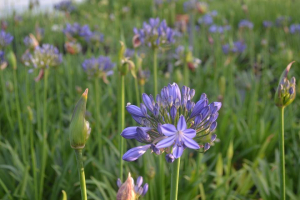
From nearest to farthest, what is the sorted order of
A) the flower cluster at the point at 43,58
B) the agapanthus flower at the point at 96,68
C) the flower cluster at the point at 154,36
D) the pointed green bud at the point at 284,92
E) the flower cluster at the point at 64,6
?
1. the pointed green bud at the point at 284,92
2. the flower cluster at the point at 154,36
3. the flower cluster at the point at 43,58
4. the agapanthus flower at the point at 96,68
5. the flower cluster at the point at 64,6

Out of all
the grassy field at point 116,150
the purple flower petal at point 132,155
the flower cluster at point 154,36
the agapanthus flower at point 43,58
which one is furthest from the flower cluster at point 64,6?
the purple flower petal at point 132,155

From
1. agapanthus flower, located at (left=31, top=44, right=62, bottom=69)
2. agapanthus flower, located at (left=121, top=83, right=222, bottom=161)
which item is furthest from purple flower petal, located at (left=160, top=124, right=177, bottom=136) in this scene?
agapanthus flower, located at (left=31, top=44, right=62, bottom=69)

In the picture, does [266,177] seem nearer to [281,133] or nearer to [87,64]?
[281,133]

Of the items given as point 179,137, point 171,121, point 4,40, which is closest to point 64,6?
point 4,40

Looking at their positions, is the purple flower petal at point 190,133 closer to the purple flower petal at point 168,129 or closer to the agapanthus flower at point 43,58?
the purple flower petal at point 168,129

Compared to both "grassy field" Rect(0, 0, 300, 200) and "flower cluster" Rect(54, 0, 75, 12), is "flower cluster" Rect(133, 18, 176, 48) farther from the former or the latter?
Answer: "flower cluster" Rect(54, 0, 75, 12)

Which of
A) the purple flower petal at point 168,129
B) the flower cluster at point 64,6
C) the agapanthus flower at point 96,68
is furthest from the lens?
the flower cluster at point 64,6
